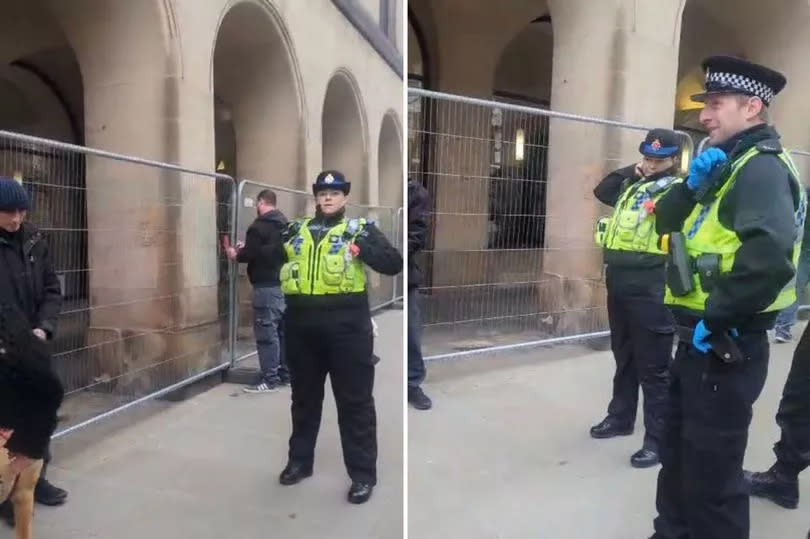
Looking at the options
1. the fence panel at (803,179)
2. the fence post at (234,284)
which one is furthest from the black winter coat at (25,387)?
the fence panel at (803,179)

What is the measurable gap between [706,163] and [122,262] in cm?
89

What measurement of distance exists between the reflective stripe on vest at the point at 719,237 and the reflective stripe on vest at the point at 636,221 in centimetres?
26

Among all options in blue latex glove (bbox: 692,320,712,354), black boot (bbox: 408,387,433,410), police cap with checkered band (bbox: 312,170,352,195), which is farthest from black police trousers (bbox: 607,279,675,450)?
police cap with checkered band (bbox: 312,170,352,195)

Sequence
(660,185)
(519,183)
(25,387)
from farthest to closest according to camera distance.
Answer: (519,183) → (660,185) → (25,387)

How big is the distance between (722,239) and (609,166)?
64 cm

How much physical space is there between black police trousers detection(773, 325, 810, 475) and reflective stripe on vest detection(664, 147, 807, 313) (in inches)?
10.2

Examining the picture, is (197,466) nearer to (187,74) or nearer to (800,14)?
(187,74)

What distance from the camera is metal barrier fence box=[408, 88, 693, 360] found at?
129cm

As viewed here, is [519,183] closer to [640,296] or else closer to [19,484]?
[640,296]

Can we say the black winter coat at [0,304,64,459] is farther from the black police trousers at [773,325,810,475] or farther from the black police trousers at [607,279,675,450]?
the black police trousers at [773,325,810,475]

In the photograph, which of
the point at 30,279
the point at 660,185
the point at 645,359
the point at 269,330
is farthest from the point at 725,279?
the point at 30,279

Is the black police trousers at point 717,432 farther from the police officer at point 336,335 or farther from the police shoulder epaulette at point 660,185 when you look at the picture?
the police officer at point 336,335

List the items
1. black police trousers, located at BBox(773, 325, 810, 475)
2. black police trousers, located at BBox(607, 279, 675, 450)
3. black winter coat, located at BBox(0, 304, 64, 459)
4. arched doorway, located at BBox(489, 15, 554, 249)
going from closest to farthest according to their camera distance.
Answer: black winter coat, located at BBox(0, 304, 64, 459) → black police trousers, located at BBox(773, 325, 810, 475) → black police trousers, located at BBox(607, 279, 675, 450) → arched doorway, located at BBox(489, 15, 554, 249)

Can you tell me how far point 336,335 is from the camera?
1104 millimetres
